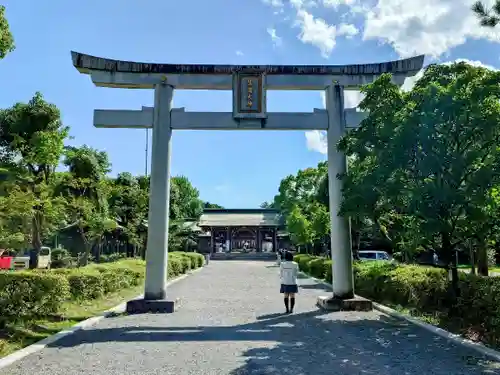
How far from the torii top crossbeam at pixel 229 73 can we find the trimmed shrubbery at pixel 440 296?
522 cm

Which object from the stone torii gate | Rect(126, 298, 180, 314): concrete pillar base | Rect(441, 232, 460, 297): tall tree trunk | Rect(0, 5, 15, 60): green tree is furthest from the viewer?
the stone torii gate

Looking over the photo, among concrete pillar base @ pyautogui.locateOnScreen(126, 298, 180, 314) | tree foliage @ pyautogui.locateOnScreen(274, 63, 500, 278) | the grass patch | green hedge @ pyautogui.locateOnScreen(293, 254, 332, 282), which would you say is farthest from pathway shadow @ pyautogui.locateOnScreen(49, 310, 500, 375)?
green hedge @ pyautogui.locateOnScreen(293, 254, 332, 282)

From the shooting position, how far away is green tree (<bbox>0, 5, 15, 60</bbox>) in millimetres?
7422

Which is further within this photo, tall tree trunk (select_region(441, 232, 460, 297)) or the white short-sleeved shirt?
the white short-sleeved shirt

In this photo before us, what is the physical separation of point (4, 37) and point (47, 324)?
5.44 meters

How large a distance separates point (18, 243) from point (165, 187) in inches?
461

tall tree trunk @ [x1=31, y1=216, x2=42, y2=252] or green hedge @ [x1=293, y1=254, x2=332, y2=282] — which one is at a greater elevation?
tall tree trunk @ [x1=31, y1=216, x2=42, y2=252]

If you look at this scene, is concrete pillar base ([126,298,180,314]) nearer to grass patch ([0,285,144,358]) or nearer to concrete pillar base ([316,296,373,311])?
grass patch ([0,285,144,358])

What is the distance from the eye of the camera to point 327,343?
7668mm

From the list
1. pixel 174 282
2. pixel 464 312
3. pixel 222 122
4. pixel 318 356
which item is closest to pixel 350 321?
pixel 464 312

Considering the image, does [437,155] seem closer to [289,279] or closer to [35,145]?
[289,279]

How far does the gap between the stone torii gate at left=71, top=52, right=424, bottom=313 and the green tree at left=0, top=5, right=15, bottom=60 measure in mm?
3917

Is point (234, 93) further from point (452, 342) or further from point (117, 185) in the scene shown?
point (117, 185)

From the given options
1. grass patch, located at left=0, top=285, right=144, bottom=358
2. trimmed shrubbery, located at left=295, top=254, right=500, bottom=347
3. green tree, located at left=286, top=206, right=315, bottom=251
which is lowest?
grass patch, located at left=0, top=285, right=144, bottom=358
